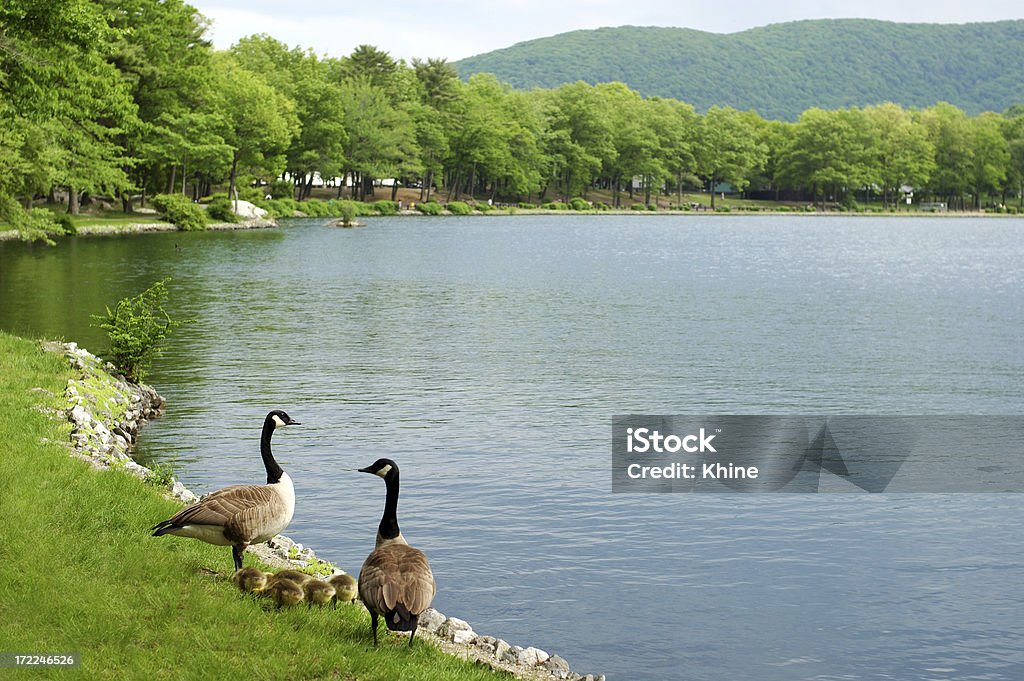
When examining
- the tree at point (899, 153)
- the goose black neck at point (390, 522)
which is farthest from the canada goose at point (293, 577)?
the tree at point (899, 153)

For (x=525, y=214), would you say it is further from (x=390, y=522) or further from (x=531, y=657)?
(x=390, y=522)

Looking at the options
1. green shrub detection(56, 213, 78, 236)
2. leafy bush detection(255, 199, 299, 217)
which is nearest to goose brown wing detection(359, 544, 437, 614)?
green shrub detection(56, 213, 78, 236)

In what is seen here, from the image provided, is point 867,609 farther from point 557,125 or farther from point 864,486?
point 557,125

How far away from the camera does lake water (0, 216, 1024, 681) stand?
37.1 ft

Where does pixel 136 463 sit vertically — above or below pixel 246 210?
below

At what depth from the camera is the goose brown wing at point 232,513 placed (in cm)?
898

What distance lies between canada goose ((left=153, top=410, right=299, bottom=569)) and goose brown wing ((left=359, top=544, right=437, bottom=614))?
1.42m

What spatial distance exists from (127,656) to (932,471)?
43.5 feet

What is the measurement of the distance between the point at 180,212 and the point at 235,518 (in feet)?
229

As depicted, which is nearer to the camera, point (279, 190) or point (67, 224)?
point (67, 224)

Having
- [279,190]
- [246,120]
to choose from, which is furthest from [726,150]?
[246,120]

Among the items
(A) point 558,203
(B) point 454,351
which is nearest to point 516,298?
(B) point 454,351

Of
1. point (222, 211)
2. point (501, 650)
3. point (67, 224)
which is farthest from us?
point (222, 211)

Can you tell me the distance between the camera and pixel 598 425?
20.0m
